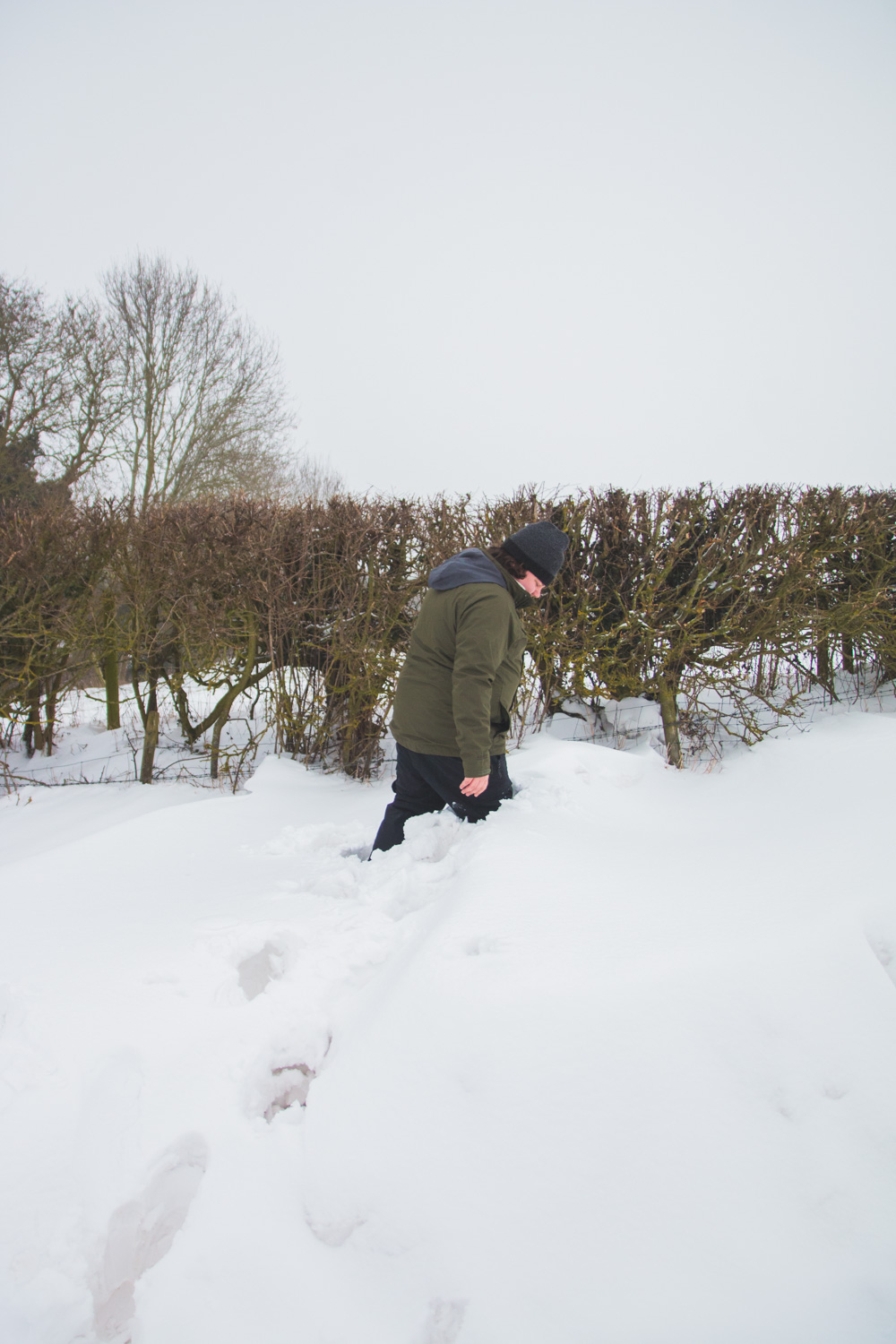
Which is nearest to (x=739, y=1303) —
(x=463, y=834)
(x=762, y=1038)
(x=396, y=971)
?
(x=762, y=1038)

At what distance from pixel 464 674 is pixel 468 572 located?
40cm

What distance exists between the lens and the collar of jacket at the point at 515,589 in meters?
2.53

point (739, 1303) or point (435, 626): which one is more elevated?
point (435, 626)

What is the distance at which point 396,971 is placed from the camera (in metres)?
1.92

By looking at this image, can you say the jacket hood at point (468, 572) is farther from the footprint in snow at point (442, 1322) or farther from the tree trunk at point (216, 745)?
the tree trunk at point (216, 745)

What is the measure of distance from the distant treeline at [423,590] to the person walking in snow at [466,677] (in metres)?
2.10

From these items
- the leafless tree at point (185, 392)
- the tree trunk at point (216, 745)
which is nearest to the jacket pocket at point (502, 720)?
the tree trunk at point (216, 745)

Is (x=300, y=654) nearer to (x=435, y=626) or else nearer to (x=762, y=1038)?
(x=435, y=626)

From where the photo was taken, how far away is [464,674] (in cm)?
236

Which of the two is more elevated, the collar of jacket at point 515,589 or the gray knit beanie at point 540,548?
the gray knit beanie at point 540,548

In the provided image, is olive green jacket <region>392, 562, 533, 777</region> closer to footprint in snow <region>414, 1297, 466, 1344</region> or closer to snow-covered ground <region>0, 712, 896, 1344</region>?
snow-covered ground <region>0, 712, 896, 1344</region>

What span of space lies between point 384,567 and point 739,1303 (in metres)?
4.23

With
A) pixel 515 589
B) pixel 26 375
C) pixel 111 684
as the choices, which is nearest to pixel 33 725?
pixel 111 684

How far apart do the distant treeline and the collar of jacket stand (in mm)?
2168
